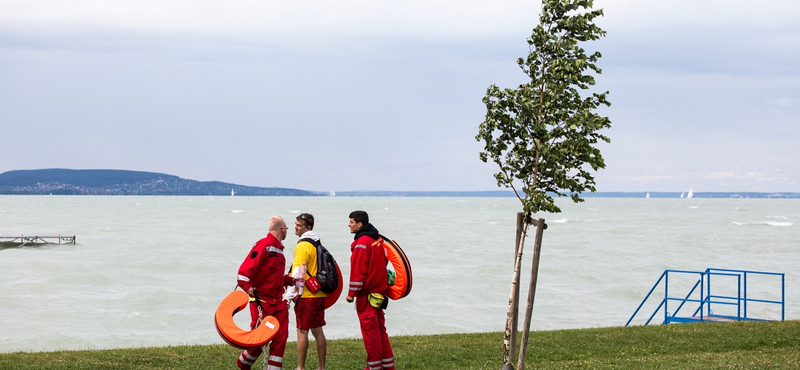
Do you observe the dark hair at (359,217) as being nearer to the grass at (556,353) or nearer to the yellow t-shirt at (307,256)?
the yellow t-shirt at (307,256)

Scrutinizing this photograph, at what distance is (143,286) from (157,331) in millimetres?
17260

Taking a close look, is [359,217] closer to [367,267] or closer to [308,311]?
[367,267]

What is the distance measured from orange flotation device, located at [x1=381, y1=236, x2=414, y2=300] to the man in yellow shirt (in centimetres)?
80

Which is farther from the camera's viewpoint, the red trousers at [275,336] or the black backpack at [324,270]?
the black backpack at [324,270]

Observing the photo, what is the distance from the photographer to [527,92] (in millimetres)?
9422

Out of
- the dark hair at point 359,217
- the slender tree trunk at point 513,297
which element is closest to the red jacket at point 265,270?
the dark hair at point 359,217

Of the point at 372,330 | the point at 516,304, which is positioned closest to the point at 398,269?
the point at 372,330

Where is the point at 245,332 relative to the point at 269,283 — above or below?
below

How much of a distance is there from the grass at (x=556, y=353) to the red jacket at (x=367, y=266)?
3.23 metres

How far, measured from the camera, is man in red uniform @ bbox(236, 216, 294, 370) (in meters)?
8.78

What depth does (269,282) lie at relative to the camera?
895 centimetres

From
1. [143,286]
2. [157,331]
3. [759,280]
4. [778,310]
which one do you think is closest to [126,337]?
[157,331]

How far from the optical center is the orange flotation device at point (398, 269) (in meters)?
9.31

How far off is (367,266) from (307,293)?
86 centimetres
